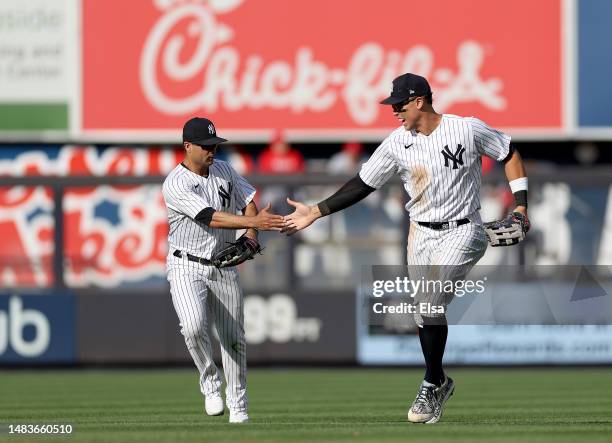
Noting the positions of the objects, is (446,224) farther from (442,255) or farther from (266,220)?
(266,220)

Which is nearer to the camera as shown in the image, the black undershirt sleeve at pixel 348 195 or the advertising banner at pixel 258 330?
the black undershirt sleeve at pixel 348 195

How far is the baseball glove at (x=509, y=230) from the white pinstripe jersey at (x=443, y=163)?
0.67 ft

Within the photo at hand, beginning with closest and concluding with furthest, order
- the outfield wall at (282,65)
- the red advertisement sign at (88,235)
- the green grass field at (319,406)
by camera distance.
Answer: the green grass field at (319,406) → the red advertisement sign at (88,235) → the outfield wall at (282,65)

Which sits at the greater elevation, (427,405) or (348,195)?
(348,195)

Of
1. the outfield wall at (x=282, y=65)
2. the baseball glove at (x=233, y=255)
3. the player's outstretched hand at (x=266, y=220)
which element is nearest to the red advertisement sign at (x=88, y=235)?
the outfield wall at (x=282, y=65)

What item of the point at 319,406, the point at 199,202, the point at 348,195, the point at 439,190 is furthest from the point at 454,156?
the point at 319,406

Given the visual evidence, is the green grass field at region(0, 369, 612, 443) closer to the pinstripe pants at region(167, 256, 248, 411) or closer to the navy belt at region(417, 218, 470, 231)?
the pinstripe pants at region(167, 256, 248, 411)

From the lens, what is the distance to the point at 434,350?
29.4ft

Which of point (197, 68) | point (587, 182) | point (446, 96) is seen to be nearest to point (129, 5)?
point (197, 68)

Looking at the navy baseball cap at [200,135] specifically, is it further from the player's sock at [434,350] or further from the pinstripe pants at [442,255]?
the player's sock at [434,350]

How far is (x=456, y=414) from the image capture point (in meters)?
10.1

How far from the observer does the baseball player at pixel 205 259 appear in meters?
9.14

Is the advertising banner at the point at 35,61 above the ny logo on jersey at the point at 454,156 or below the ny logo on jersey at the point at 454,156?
above

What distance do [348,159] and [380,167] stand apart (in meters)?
9.59
